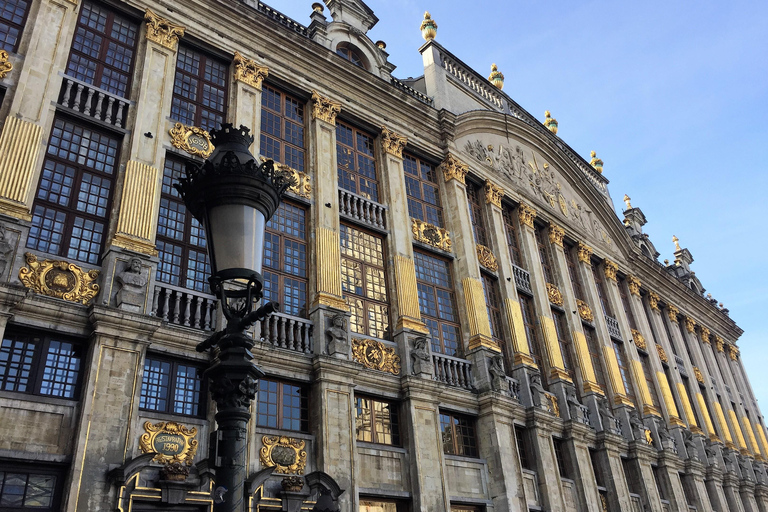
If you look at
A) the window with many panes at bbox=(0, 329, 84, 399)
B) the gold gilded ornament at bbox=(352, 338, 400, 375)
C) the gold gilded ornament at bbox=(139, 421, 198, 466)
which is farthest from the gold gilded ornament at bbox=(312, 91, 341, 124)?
the gold gilded ornament at bbox=(139, 421, 198, 466)

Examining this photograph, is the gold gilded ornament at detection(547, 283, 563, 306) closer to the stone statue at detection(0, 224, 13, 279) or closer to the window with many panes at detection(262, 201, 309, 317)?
the window with many panes at detection(262, 201, 309, 317)

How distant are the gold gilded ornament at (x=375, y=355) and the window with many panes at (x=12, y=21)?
1022cm

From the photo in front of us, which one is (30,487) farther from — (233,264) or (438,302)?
(438,302)

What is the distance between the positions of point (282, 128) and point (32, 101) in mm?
6737

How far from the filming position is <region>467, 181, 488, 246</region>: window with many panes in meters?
22.9

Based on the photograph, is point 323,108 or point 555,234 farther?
point 555,234

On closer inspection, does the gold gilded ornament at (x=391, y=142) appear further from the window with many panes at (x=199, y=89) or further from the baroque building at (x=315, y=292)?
the window with many panes at (x=199, y=89)

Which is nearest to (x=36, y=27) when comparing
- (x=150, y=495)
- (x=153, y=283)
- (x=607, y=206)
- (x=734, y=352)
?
(x=153, y=283)

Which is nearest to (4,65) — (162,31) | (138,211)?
(138,211)

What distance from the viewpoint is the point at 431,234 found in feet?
67.8

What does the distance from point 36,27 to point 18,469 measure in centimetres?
939

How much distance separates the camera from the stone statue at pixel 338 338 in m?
15.1

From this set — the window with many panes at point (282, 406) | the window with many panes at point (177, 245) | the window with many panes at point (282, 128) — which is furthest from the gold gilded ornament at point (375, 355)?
the window with many panes at point (282, 128)

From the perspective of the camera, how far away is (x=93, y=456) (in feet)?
35.3
